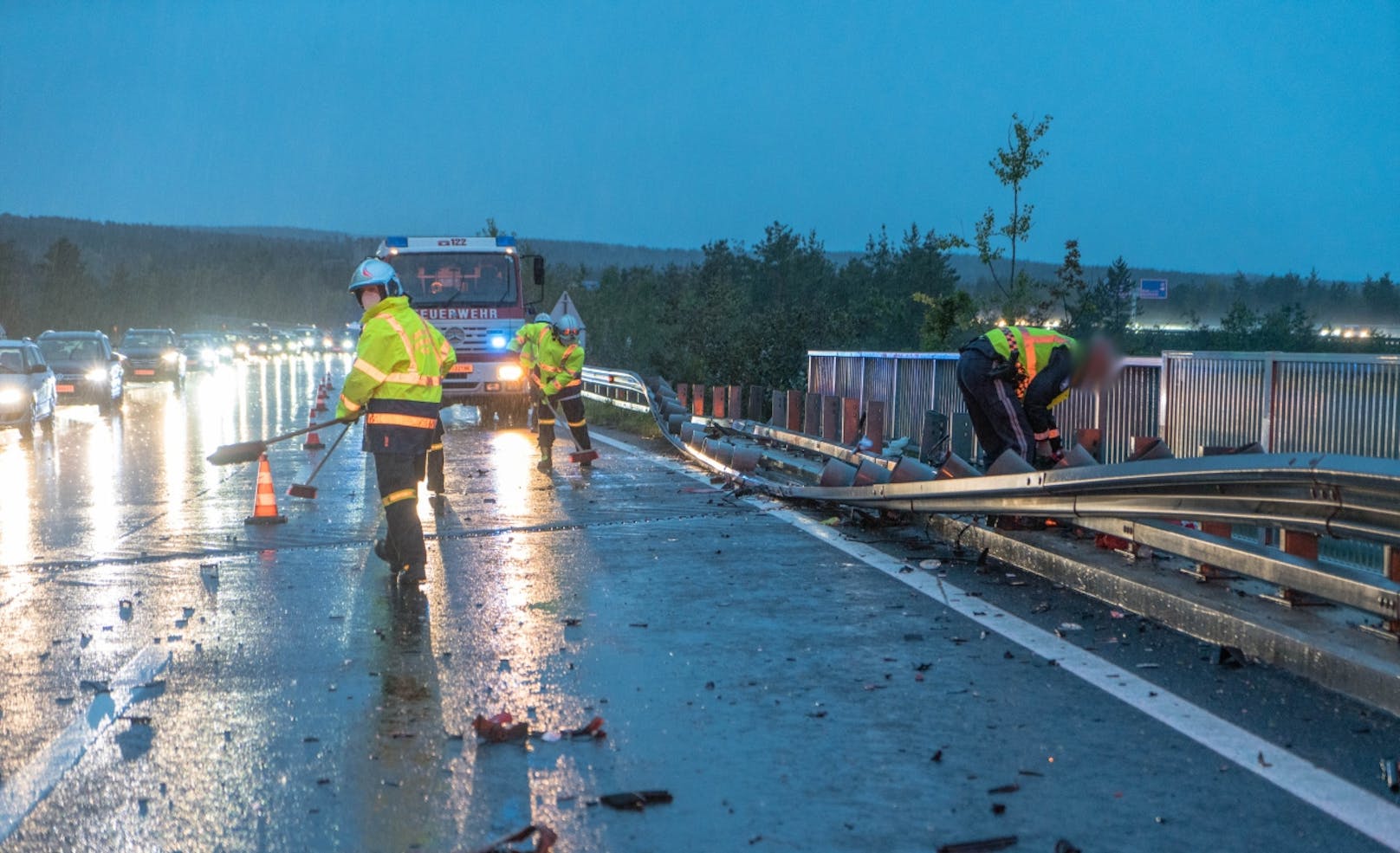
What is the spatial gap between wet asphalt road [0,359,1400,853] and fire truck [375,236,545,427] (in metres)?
13.3

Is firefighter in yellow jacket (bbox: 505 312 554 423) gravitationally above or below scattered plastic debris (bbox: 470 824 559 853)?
above

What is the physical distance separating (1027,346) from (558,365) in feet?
21.7

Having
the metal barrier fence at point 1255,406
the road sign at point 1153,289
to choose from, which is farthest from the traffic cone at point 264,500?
the road sign at point 1153,289

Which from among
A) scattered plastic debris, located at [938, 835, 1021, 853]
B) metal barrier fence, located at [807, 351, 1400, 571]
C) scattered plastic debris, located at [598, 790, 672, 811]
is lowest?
scattered plastic debris, located at [598, 790, 672, 811]

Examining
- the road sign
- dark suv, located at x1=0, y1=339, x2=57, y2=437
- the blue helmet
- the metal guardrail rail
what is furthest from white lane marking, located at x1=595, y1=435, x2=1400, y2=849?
the road sign

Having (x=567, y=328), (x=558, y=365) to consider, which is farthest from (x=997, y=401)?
(x=558, y=365)

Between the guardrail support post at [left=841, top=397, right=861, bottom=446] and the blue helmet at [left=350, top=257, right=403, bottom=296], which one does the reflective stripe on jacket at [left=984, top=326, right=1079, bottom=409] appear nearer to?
the blue helmet at [left=350, top=257, right=403, bottom=296]

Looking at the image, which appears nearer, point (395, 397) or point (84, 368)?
point (395, 397)

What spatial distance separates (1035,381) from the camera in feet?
35.4

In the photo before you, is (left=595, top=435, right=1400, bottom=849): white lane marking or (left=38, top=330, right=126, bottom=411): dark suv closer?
(left=595, top=435, right=1400, bottom=849): white lane marking

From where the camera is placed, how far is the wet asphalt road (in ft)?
14.8

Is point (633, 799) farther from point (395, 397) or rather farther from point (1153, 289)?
point (1153, 289)

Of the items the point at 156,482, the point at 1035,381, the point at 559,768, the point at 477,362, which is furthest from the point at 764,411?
the point at 559,768

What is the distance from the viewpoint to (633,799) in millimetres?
4695
